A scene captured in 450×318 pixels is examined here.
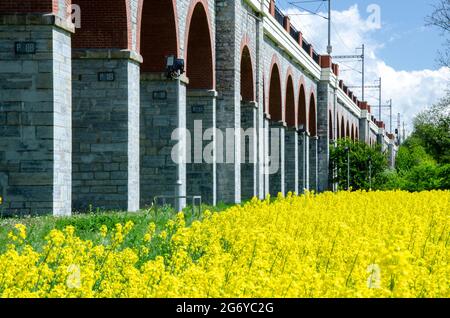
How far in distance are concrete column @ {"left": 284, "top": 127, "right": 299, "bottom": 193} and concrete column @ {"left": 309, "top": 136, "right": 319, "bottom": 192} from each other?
684cm

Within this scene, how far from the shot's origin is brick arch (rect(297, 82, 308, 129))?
48.1 m

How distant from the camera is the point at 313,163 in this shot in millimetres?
53031

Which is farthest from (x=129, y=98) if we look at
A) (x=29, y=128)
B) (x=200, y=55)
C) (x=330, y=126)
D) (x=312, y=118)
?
(x=330, y=126)

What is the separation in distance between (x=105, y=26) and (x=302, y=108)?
32.4m

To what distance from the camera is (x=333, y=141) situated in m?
57.3

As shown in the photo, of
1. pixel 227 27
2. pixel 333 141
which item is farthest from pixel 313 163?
pixel 227 27

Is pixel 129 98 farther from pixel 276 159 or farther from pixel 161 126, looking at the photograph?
pixel 276 159

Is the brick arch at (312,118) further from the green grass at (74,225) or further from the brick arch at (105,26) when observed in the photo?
the green grass at (74,225)

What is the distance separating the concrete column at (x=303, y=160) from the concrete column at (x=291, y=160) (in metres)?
3.25

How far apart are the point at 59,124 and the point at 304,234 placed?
17.1ft

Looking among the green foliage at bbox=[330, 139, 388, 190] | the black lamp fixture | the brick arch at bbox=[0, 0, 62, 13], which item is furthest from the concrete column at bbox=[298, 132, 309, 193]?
the brick arch at bbox=[0, 0, 62, 13]

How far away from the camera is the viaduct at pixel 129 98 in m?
14.2

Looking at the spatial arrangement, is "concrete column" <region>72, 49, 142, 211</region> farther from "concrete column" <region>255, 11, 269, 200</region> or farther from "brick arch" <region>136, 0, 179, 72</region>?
"concrete column" <region>255, 11, 269, 200</region>
